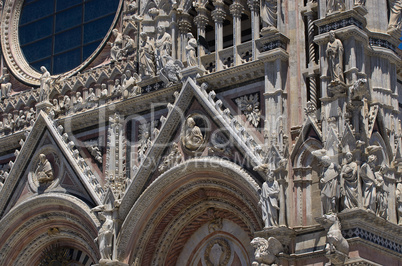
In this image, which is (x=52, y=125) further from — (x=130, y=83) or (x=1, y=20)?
(x=1, y=20)

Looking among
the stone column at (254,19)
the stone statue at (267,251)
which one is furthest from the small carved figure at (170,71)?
the stone statue at (267,251)

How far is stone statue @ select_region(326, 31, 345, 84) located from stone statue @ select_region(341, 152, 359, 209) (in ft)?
6.54

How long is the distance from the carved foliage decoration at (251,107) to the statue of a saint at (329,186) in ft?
9.28

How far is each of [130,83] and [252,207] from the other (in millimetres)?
5235

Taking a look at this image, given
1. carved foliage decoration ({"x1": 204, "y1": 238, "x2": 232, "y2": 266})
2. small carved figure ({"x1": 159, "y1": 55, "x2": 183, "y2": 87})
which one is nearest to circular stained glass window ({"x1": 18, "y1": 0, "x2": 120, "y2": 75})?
small carved figure ({"x1": 159, "y1": 55, "x2": 183, "y2": 87})

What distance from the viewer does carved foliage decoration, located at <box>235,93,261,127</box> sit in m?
20.5

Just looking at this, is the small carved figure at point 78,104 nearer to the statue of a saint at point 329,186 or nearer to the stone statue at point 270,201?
the stone statue at point 270,201

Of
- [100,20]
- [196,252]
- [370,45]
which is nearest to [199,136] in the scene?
[196,252]

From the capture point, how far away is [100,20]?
2606cm

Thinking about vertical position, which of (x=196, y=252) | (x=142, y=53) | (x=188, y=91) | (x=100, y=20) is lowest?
(x=196, y=252)

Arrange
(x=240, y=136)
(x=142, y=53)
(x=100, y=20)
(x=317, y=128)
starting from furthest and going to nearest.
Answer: (x=100, y=20), (x=142, y=53), (x=240, y=136), (x=317, y=128)

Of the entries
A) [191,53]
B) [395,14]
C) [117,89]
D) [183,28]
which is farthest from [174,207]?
[395,14]

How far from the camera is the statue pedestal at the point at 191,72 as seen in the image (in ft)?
70.9

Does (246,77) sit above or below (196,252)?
above
